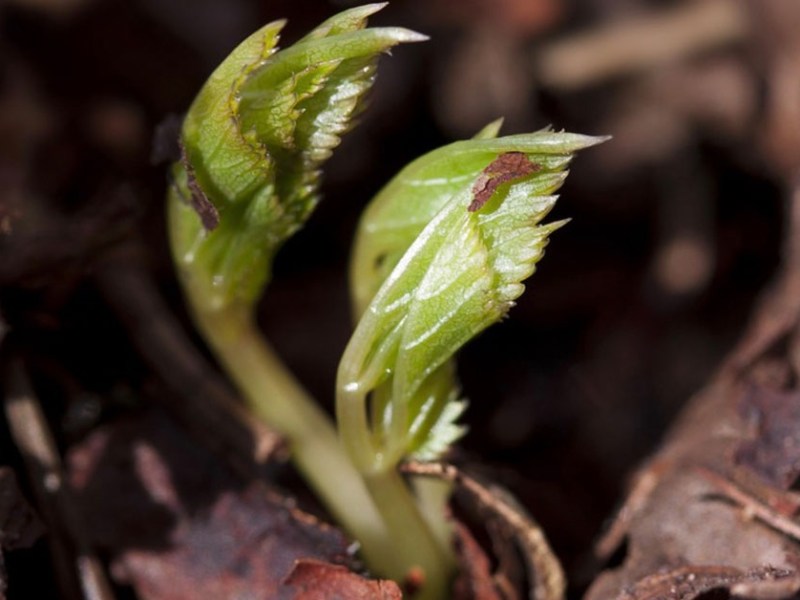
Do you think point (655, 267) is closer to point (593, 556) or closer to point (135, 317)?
point (593, 556)

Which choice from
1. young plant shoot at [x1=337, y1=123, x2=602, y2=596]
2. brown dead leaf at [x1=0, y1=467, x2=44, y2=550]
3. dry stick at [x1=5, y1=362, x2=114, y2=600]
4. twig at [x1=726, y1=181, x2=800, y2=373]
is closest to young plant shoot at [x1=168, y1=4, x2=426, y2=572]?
young plant shoot at [x1=337, y1=123, x2=602, y2=596]

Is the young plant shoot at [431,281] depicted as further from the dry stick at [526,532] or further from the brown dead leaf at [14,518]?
the brown dead leaf at [14,518]

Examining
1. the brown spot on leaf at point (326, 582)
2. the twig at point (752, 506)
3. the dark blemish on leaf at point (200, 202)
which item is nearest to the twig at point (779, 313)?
the twig at point (752, 506)

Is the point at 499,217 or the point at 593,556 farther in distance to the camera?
the point at 593,556

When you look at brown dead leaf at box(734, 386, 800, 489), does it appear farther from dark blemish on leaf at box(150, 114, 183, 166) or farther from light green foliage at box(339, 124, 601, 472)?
dark blemish on leaf at box(150, 114, 183, 166)

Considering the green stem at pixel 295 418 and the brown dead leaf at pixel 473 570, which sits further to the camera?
the green stem at pixel 295 418

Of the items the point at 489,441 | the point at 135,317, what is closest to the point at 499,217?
the point at 135,317
